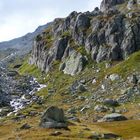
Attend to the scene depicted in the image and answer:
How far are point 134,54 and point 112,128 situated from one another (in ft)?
294

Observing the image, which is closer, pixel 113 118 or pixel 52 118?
pixel 52 118

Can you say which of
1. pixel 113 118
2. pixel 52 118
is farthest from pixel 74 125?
pixel 113 118

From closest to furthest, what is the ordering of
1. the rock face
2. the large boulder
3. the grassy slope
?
the grassy slope
the rock face
the large boulder

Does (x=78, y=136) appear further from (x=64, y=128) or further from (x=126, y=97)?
(x=126, y=97)

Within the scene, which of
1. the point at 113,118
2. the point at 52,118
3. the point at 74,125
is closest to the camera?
the point at 52,118

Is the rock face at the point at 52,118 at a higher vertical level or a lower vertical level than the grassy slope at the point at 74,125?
higher

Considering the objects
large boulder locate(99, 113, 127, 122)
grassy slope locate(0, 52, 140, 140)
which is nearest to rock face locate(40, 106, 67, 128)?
grassy slope locate(0, 52, 140, 140)

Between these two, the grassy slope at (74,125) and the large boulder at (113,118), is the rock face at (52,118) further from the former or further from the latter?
the large boulder at (113,118)

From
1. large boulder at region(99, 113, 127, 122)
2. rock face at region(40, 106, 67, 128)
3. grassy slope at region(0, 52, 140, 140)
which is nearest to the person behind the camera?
grassy slope at region(0, 52, 140, 140)

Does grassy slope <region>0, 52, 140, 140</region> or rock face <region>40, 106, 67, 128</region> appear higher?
rock face <region>40, 106, 67, 128</region>

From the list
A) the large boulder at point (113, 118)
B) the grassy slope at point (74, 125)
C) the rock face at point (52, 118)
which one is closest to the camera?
the grassy slope at point (74, 125)

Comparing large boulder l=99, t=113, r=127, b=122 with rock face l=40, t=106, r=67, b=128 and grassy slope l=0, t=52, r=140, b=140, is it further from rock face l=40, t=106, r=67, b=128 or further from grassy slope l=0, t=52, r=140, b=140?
rock face l=40, t=106, r=67, b=128

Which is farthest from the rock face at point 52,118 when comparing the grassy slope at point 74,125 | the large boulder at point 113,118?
the large boulder at point 113,118

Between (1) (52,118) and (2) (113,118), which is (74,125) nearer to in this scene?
(1) (52,118)
